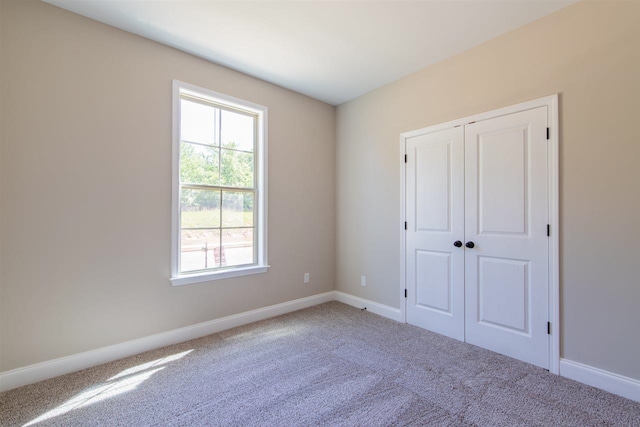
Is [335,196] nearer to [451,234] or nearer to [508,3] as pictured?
[451,234]

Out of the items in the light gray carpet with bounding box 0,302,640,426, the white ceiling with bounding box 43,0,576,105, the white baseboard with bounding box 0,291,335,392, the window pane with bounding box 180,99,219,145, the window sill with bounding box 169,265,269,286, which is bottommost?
the light gray carpet with bounding box 0,302,640,426

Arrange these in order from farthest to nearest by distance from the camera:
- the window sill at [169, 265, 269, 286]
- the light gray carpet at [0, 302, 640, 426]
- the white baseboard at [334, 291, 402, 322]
Answer: the white baseboard at [334, 291, 402, 322] < the window sill at [169, 265, 269, 286] < the light gray carpet at [0, 302, 640, 426]

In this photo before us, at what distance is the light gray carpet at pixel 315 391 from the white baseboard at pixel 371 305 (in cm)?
62

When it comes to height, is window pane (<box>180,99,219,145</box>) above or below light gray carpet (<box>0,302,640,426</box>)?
above

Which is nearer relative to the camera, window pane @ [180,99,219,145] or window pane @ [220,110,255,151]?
window pane @ [180,99,219,145]

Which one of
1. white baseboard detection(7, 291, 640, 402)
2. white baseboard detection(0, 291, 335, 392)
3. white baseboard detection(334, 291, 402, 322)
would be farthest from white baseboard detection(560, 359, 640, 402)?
white baseboard detection(0, 291, 335, 392)

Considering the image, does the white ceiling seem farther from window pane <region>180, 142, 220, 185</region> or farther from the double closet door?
window pane <region>180, 142, 220, 185</region>

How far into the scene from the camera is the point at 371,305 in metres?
3.67

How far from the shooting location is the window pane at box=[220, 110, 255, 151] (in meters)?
3.20

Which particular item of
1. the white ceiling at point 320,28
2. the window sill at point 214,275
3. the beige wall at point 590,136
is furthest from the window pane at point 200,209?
the beige wall at point 590,136

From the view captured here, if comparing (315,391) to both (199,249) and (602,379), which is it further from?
(602,379)

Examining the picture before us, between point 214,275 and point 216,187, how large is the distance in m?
0.94

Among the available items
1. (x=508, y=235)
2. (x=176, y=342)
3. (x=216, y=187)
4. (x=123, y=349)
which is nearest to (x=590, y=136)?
(x=508, y=235)

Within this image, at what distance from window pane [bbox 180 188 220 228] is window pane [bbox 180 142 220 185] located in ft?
0.40
